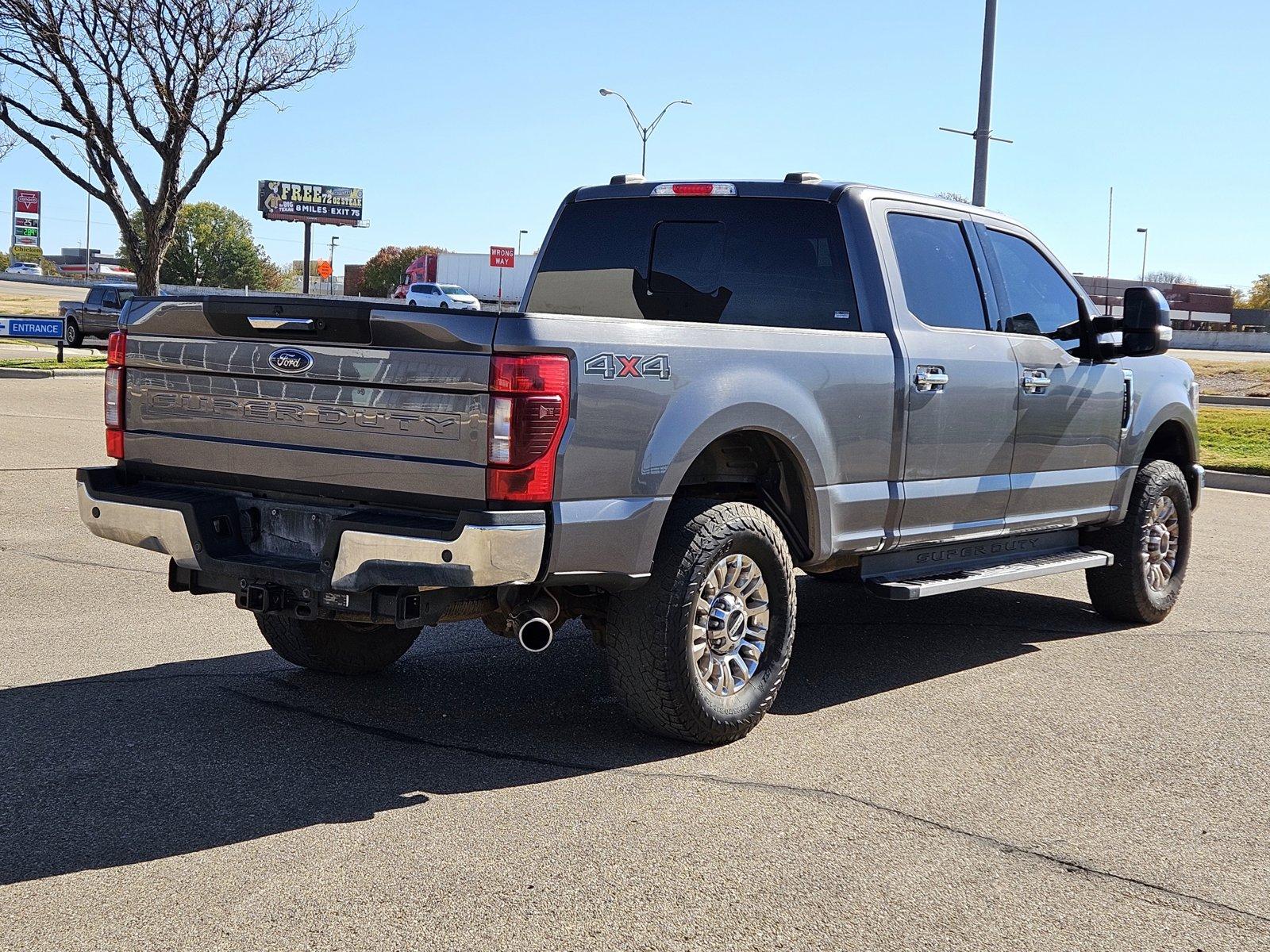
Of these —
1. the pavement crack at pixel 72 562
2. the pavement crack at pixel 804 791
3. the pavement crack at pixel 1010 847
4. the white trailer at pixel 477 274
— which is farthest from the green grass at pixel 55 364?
the white trailer at pixel 477 274

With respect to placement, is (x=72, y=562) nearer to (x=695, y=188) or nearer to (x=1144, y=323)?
(x=695, y=188)

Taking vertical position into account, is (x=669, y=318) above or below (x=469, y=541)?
above

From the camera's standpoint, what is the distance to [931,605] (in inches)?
328

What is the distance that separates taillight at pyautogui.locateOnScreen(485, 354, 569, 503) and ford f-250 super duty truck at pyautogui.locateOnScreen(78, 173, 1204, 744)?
0.03ft

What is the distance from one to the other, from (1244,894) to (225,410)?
3.65 m

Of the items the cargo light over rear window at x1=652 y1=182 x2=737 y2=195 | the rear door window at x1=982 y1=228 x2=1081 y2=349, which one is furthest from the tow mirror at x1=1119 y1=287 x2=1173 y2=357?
the cargo light over rear window at x1=652 y1=182 x2=737 y2=195

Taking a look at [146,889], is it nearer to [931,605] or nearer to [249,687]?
[249,687]

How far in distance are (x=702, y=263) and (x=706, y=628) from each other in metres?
2.02

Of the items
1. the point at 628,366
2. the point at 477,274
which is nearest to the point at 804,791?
the point at 628,366

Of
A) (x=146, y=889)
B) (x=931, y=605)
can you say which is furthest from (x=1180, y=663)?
(x=146, y=889)

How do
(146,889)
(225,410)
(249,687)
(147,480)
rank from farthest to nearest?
(249,687) < (147,480) < (225,410) < (146,889)

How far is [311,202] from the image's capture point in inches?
4161

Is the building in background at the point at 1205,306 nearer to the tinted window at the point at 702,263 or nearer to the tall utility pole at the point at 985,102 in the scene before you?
the tall utility pole at the point at 985,102

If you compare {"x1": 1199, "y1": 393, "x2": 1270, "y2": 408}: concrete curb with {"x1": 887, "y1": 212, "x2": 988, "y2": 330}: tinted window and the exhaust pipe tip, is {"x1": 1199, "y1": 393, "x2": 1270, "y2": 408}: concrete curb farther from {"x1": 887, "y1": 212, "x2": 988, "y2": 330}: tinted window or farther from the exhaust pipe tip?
the exhaust pipe tip
